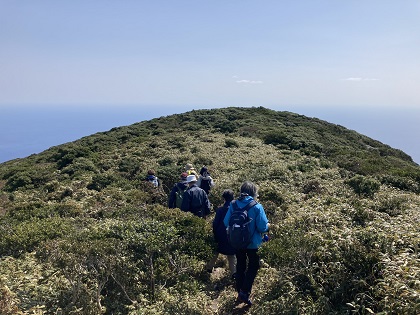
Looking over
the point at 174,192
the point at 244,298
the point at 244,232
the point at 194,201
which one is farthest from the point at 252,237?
the point at 174,192

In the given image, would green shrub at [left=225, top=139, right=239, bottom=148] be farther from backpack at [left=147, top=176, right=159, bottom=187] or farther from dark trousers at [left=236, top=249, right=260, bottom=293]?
dark trousers at [left=236, top=249, right=260, bottom=293]

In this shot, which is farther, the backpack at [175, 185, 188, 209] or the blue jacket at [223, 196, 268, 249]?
the backpack at [175, 185, 188, 209]

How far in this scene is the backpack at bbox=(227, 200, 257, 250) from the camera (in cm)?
538

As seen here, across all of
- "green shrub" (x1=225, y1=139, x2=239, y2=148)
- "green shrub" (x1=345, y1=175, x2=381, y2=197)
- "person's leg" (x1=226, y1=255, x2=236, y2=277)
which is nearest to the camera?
"person's leg" (x1=226, y1=255, x2=236, y2=277)

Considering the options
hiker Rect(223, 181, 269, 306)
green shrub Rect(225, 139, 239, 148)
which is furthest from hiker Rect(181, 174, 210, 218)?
green shrub Rect(225, 139, 239, 148)

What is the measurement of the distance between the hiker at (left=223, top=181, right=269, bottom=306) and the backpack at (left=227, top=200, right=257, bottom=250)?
8 centimetres

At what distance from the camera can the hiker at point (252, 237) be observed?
5.48 m

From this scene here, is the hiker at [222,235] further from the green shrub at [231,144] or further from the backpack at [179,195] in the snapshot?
the green shrub at [231,144]

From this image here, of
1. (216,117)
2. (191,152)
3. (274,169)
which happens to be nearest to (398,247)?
(274,169)

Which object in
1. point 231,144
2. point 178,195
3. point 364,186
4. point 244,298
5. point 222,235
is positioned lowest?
point 244,298

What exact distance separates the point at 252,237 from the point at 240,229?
13.0 inches

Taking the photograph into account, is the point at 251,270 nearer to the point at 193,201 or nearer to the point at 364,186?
the point at 193,201

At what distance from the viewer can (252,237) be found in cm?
554

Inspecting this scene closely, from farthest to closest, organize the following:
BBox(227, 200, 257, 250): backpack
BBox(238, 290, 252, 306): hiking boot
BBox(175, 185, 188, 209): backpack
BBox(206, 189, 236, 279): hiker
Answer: BBox(175, 185, 188, 209): backpack
BBox(206, 189, 236, 279): hiker
BBox(238, 290, 252, 306): hiking boot
BBox(227, 200, 257, 250): backpack
